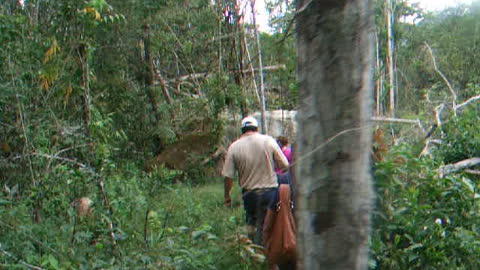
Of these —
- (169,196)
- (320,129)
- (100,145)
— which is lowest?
(169,196)

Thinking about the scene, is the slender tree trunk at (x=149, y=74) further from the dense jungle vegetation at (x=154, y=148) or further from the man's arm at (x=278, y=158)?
the man's arm at (x=278, y=158)

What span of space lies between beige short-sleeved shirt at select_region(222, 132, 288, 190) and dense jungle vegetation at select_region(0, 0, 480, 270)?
695 mm

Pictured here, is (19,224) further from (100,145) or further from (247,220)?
(247,220)

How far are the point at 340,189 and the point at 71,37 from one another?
6815mm

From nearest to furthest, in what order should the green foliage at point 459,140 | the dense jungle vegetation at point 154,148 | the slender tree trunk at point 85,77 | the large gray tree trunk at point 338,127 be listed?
1. the large gray tree trunk at point 338,127
2. the dense jungle vegetation at point 154,148
3. the slender tree trunk at point 85,77
4. the green foliage at point 459,140

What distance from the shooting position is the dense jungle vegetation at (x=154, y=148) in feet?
16.9

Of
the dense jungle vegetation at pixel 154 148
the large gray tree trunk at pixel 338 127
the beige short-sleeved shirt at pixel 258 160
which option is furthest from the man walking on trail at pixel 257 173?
the large gray tree trunk at pixel 338 127

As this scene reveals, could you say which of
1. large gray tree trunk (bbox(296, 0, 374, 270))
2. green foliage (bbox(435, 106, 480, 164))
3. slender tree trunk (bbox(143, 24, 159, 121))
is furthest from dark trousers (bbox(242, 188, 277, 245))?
slender tree trunk (bbox(143, 24, 159, 121))

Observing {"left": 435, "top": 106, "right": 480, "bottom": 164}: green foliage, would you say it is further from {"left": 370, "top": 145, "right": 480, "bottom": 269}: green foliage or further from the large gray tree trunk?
the large gray tree trunk

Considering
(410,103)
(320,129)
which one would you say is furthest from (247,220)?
(410,103)

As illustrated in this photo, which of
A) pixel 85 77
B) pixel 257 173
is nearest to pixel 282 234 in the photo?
pixel 257 173

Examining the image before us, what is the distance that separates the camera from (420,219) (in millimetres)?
5852

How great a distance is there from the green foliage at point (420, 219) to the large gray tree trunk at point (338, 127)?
355 centimetres

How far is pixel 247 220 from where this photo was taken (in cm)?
646
